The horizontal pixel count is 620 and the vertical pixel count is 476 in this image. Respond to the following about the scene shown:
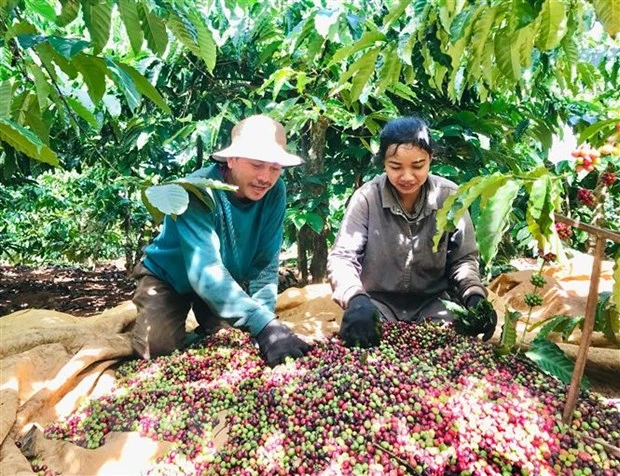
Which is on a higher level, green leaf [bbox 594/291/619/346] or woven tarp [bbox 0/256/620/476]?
green leaf [bbox 594/291/619/346]

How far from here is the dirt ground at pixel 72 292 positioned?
5145mm

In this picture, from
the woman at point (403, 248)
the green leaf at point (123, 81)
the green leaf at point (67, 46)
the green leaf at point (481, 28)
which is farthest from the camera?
the woman at point (403, 248)

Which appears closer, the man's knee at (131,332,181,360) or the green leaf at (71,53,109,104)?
the green leaf at (71,53,109,104)

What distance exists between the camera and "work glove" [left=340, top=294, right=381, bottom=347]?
184cm

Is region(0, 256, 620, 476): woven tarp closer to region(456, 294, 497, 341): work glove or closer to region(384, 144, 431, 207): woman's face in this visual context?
region(456, 294, 497, 341): work glove

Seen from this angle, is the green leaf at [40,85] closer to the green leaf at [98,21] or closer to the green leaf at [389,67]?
the green leaf at [98,21]

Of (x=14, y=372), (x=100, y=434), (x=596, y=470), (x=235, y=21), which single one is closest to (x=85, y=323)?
(x=14, y=372)

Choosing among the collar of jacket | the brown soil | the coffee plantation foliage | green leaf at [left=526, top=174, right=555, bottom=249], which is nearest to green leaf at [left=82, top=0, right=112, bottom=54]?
the coffee plantation foliage

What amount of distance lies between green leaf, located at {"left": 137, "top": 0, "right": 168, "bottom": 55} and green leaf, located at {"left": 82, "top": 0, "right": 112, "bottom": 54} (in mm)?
68

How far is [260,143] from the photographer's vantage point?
2.04 metres

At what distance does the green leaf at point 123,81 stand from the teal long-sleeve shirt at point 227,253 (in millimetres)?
906

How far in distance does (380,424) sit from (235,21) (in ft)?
7.89

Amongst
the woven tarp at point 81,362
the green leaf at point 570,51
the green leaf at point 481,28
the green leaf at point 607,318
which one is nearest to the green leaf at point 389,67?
the green leaf at point 481,28

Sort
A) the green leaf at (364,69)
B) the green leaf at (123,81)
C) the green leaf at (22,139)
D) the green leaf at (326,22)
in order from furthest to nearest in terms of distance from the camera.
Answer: the green leaf at (326,22), the green leaf at (364,69), the green leaf at (123,81), the green leaf at (22,139)
